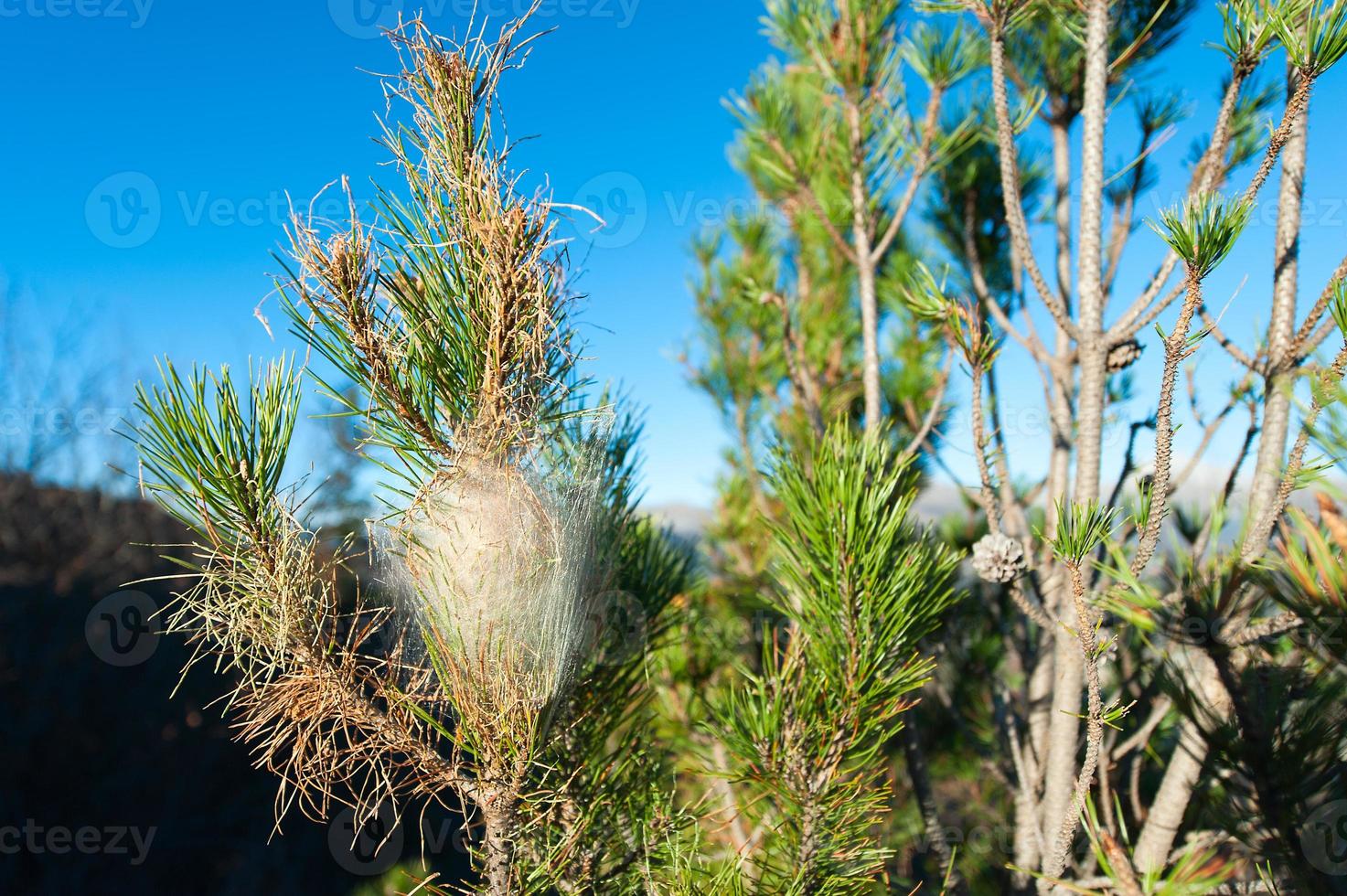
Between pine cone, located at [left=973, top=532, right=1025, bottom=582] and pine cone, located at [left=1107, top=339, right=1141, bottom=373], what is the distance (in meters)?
0.23

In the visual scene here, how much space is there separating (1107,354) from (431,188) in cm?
66

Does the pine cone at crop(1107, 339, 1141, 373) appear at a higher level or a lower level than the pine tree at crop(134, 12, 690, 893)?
higher

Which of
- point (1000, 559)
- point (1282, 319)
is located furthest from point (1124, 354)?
point (1000, 559)

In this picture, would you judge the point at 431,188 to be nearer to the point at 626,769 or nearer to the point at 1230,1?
the point at 626,769

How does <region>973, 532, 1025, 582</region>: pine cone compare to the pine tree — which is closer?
the pine tree

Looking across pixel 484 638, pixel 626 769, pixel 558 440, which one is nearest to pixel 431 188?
pixel 558 440

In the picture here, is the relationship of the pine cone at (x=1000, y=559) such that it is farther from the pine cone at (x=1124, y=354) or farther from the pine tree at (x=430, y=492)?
the pine tree at (x=430, y=492)

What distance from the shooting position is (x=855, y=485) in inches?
25.6

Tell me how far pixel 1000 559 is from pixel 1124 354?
257mm

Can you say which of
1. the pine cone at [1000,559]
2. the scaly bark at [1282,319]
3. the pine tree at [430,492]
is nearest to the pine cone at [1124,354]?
the scaly bark at [1282,319]

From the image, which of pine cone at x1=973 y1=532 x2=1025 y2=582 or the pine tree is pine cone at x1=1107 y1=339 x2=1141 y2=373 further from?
the pine tree

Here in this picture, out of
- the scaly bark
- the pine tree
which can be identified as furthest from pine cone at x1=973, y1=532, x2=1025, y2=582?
the pine tree

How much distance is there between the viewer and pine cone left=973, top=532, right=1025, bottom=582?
658 mm

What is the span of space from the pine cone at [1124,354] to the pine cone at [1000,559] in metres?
0.23
